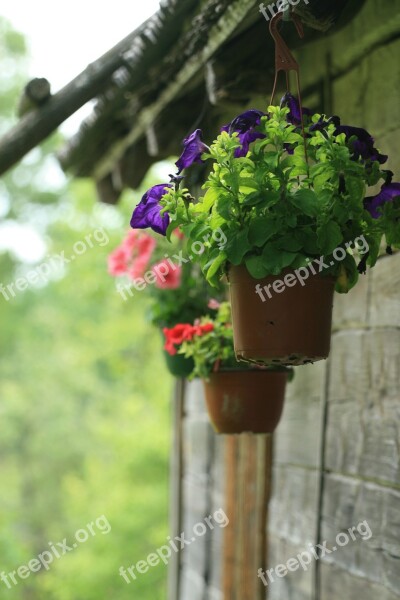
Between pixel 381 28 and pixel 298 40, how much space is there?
36cm

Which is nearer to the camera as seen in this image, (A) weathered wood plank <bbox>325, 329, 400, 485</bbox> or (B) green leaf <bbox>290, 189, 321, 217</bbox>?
(B) green leaf <bbox>290, 189, 321, 217</bbox>

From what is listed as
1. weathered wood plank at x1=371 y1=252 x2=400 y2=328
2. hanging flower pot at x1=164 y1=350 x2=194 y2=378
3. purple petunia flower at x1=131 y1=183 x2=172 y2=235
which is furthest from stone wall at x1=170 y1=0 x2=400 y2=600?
purple petunia flower at x1=131 y1=183 x2=172 y2=235

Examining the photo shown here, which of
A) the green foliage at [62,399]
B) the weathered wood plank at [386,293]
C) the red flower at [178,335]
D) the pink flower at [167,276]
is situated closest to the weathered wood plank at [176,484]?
the pink flower at [167,276]

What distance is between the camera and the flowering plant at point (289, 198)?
6.93 ft

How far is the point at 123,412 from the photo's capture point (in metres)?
18.7

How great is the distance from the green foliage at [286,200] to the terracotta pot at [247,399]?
91 cm

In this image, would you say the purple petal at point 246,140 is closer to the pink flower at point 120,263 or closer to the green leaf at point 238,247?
the green leaf at point 238,247

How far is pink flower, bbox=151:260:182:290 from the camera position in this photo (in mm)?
3781

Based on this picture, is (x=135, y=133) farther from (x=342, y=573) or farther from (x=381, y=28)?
(x=342, y=573)

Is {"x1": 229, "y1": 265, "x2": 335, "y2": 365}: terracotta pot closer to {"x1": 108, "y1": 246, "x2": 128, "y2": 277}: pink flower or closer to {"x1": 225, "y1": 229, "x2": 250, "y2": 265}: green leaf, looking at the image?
{"x1": 225, "y1": 229, "x2": 250, "y2": 265}: green leaf

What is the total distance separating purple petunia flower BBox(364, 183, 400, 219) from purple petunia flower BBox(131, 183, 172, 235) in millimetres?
522

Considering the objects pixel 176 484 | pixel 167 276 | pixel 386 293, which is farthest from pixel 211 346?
pixel 176 484

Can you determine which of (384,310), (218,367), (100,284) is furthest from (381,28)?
(100,284)

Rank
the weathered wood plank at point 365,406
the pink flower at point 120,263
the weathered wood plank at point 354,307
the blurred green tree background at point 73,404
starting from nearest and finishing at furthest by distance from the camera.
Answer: the weathered wood plank at point 365,406 < the weathered wood plank at point 354,307 < the pink flower at point 120,263 < the blurred green tree background at point 73,404
